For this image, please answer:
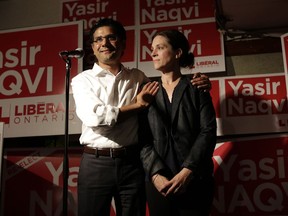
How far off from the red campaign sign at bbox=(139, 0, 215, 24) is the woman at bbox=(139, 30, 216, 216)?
40.2 inches

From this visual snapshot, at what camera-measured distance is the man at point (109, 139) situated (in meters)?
1.77

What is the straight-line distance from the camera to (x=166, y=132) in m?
1.71

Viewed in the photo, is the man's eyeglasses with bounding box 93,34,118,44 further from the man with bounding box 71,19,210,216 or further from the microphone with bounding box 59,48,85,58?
the microphone with bounding box 59,48,85,58

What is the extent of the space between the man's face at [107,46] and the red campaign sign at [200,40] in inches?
32.1

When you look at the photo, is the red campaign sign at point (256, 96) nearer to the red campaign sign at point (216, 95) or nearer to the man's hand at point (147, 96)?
the red campaign sign at point (216, 95)

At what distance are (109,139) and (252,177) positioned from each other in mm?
1241

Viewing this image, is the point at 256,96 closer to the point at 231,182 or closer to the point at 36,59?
the point at 231,182

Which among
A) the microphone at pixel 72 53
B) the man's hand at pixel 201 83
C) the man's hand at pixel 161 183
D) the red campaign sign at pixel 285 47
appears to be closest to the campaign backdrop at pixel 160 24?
the red campaign sign at pixel 285 47

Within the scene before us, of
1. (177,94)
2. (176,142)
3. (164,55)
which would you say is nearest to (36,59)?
(164,55)

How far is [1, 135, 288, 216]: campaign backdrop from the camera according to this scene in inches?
97.5

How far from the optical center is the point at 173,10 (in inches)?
112

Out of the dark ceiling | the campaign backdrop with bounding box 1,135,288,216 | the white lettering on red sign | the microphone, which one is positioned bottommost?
the campaign backdrop with bounding box 1,135,288,216

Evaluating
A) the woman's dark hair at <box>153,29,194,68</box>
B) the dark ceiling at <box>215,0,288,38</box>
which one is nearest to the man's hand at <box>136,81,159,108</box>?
the woman's dark hair at <box>153,29,194,68</box>

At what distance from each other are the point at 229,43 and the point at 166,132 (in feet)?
4.46
